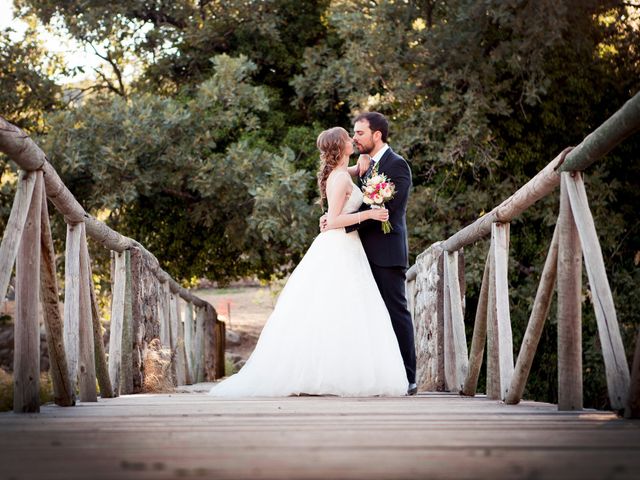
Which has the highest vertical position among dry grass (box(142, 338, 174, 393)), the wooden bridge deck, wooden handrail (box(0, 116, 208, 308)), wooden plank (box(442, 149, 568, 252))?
wooden handrail (box(0, 116, 208, 308))

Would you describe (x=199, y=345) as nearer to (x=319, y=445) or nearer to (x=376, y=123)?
(x=376, y=123)

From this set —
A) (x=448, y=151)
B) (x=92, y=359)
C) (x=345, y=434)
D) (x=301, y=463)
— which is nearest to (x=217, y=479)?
(x=301, y=463)

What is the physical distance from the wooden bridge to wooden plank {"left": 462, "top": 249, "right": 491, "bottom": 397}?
0.01 metres

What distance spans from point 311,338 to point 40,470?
393 centimetres

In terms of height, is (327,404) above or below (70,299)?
below

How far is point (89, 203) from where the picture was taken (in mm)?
13570

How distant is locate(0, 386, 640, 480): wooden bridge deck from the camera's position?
82.4 inches

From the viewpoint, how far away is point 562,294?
388 cm

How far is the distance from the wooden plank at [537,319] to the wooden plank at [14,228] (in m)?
2.04

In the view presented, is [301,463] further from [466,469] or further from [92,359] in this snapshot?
[92,359]

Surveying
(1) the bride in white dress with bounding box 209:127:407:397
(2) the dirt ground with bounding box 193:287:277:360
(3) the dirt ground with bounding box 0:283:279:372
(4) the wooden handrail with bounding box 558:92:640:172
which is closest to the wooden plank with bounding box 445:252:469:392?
(1) the bride in white dress with bounding box 209:127:407:397

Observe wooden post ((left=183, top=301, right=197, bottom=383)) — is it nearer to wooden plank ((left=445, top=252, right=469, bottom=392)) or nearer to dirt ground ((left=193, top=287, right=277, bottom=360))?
wooden plank ((left=445, top=252, right=469, bottom=392))

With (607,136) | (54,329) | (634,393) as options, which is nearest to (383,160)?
(54,329)

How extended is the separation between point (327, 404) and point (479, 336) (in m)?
1.59
